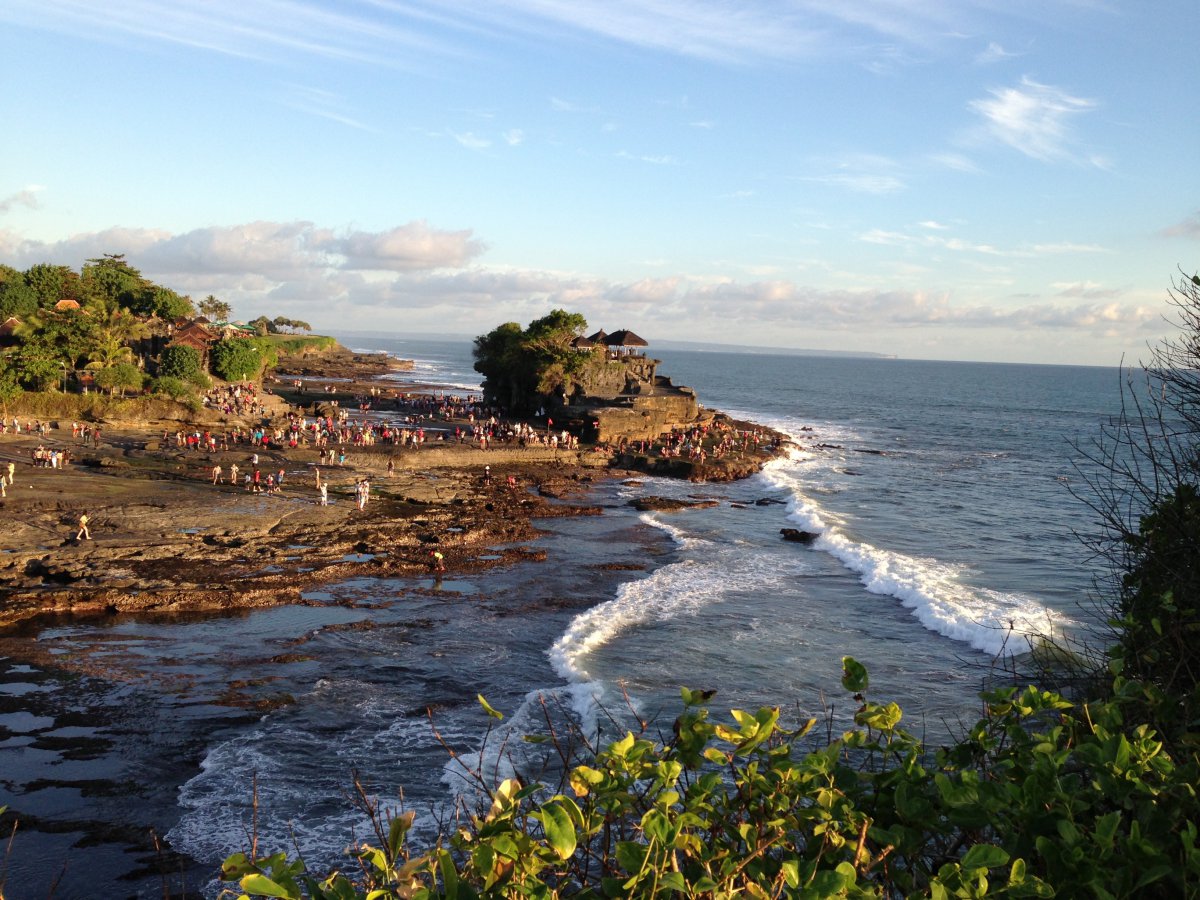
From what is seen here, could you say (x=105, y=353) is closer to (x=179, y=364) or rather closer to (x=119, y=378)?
(x=119, y=378)

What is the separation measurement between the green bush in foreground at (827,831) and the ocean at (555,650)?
516 mm

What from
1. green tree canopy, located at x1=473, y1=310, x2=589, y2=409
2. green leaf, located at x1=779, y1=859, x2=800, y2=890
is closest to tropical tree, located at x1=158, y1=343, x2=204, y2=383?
green tree canopy, located at x1=473, y1=310, x2=589, y2=409

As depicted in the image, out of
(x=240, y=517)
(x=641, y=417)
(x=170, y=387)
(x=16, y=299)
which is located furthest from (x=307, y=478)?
(x=16, y=299)

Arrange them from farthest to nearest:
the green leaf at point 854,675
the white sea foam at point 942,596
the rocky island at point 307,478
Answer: the rocky island at point 307,478
the white sea foam at point 942,596
the green leaf at point 854,675

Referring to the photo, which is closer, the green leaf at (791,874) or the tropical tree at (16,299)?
the green leaf at (791,874)

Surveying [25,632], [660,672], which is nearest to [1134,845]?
[660,672]

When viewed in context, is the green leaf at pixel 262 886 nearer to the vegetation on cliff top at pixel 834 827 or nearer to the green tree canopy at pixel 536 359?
the vegetation on cliff top at pixel 834 827

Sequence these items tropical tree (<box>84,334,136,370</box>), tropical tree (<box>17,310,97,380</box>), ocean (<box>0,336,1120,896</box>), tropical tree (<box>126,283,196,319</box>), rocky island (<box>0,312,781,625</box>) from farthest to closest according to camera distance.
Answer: tropical tree (<box>126,283,196,319</box>) → tropical tree (<box>84,334,136,370</box>) → tropical tree (<box>17,310,97,380</box>) → rocky island (<box>0,312,781,625</box>) → ocean (<box>0,336,1120,896</box>)

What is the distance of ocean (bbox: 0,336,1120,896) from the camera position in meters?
12.2

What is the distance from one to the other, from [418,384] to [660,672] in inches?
3246

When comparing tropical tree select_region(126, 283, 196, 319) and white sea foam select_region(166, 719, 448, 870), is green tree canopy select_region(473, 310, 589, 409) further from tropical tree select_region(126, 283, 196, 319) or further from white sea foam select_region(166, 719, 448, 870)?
white sea foam select_region(166, 719, 448, 870)

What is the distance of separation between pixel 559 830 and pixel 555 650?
52.1ft

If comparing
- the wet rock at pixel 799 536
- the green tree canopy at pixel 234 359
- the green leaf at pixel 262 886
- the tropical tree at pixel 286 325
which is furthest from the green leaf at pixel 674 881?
the tropical tree at pixel 286 325

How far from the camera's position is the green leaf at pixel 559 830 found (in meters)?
2.70
